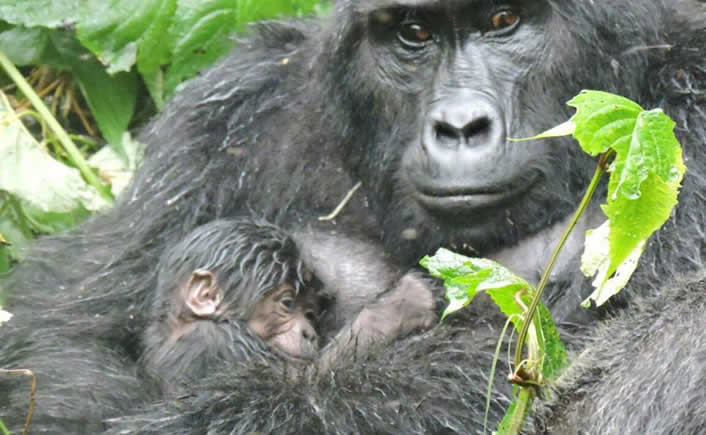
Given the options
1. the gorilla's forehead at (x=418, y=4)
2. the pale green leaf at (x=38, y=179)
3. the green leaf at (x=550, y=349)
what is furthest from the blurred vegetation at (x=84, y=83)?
the green leaf at (x=550, y=349)

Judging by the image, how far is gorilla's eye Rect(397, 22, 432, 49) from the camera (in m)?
4.35

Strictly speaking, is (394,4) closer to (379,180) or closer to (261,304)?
(379,180)

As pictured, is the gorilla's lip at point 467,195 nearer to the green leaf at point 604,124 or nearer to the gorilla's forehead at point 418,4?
the gorilla's forehead at point 418,4

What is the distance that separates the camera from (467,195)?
3947 mm

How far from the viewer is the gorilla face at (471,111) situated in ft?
13.0

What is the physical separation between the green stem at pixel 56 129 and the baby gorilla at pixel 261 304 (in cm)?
136

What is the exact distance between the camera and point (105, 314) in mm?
4727

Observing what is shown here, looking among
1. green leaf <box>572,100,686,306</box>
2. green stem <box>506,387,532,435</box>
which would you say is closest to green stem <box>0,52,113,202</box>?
green stem <box>506,387,532,435</box>

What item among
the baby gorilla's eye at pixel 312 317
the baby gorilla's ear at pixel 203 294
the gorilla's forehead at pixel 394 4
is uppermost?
the gorilla's forehead at pixel 394 4

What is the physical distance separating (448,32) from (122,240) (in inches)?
59.5

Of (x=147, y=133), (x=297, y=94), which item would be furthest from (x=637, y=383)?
(x=147, y=133)

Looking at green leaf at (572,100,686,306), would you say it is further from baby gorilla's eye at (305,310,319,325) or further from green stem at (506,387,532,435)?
baby gorilla's eye at (305,310,319,325)

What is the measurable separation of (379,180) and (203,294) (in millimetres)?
725

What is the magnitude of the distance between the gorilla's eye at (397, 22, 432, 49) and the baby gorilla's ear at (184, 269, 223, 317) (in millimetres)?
1024
